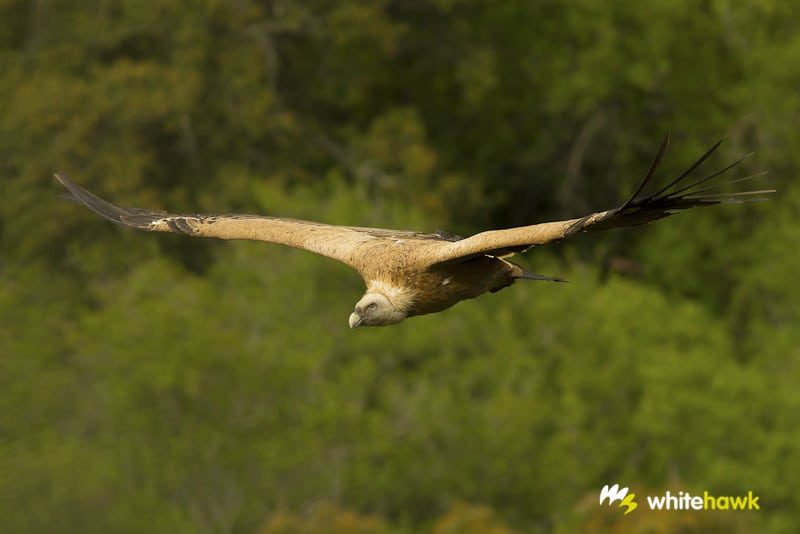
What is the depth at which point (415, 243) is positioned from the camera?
11.1m

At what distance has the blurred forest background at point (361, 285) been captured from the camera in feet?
68.5

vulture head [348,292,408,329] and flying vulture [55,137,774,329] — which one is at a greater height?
flying vulture [55,137,774,329]

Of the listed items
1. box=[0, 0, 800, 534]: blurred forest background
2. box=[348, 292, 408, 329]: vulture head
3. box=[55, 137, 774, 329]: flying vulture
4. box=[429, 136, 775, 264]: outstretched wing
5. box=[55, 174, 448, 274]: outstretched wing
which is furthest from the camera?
box=[0, 0, 800, 534]: blurred forest background

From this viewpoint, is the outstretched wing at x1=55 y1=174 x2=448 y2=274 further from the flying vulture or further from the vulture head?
the vulture head

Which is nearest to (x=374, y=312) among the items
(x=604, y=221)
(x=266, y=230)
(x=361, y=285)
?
(x=266, y=230)

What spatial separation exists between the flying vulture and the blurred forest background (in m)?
6.25

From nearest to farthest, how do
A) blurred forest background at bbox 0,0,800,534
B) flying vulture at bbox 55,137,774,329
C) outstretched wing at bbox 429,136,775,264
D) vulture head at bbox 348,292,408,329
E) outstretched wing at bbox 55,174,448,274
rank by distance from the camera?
outstretched wing at bbox 429,136,775,264, flying vulture at bbox 55,137,774,329, vulture head at bbox 348,292,408,329, outstretched wing at bbox 55,174,448,274, blurred forest background at bbox 0,0,800,534

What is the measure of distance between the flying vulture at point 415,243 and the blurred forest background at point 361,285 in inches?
246

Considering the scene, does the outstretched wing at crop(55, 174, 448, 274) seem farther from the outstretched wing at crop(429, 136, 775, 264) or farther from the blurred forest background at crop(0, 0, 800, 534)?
the blurred forest background at crop(0, 0, 800, 534)

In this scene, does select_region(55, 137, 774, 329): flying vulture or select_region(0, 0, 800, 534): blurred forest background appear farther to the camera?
select_region(0, 0, 800, 534): blurred forest background

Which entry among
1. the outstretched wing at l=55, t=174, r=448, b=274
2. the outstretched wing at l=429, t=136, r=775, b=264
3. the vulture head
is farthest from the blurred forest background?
the outstretched wing at l=429, t=136, r=775, b=264

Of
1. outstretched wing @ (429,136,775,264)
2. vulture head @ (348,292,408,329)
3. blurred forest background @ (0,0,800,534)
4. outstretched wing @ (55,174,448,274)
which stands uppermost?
blurred forest background @ (0,0,800,534)

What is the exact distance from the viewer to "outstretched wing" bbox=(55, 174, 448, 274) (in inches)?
460

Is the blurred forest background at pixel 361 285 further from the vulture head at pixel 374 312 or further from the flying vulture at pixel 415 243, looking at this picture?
the vulture head at pixel 374 312
